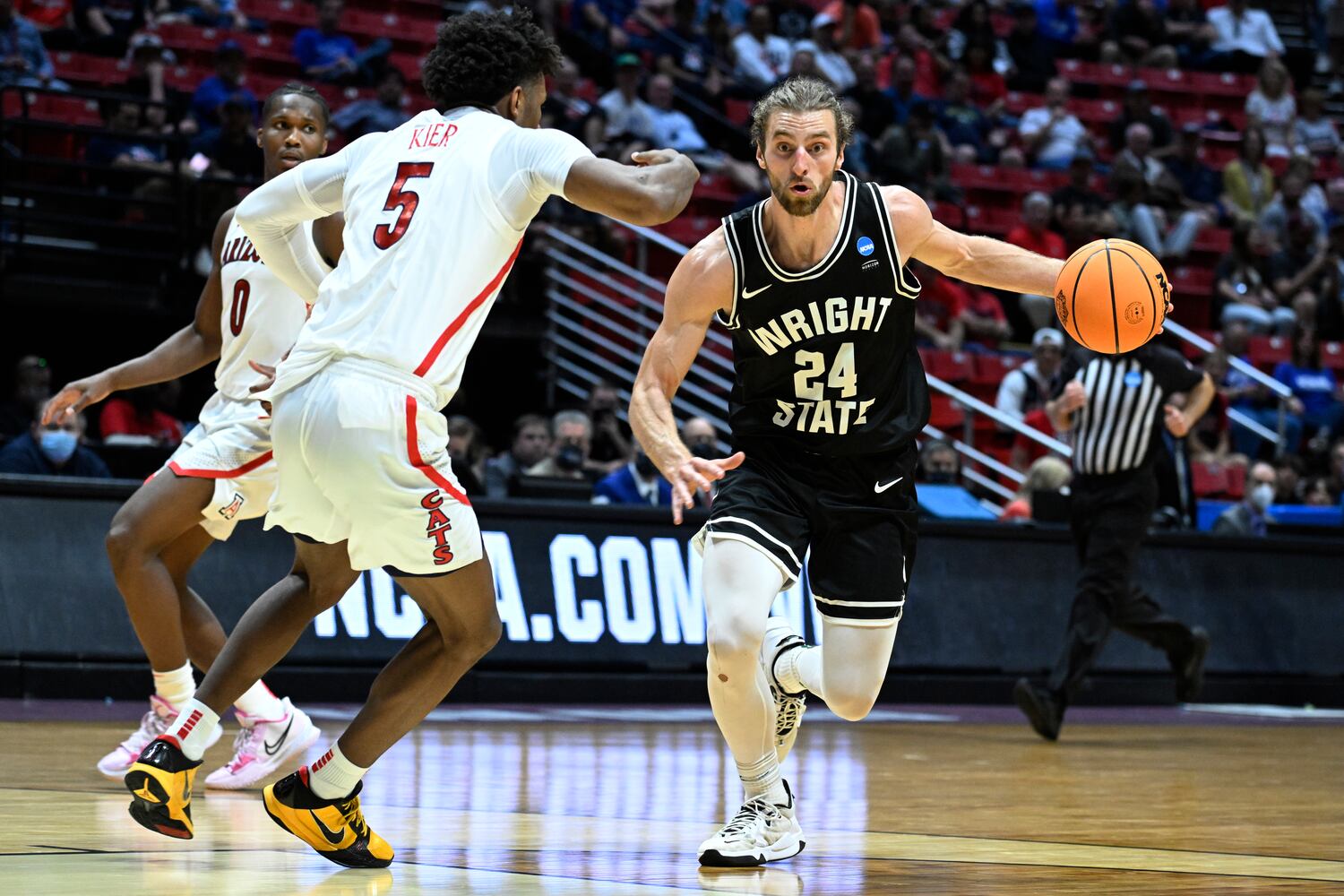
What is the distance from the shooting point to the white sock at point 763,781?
16.8 ft

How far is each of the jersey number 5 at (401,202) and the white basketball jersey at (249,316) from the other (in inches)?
75.3

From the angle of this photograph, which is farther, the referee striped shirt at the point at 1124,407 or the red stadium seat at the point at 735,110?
the red stadium seat at the point at 735,110

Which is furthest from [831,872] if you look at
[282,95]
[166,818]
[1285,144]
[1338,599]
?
[1285,144]

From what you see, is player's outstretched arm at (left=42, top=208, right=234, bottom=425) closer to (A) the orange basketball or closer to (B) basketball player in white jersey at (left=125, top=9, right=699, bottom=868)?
(B) basketball player in white jersey at (left=125, top=9, right=699, bottom=868)

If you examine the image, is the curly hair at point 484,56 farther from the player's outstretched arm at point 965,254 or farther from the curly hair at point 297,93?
the curly hair at point 297,93

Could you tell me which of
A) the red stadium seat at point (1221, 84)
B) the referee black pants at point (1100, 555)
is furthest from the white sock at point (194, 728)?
the red stadium seat at point (1221, 84)

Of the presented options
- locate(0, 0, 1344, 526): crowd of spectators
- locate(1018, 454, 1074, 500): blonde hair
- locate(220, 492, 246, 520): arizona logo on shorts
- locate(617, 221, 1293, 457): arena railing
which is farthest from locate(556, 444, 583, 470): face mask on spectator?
locate(220, 492, 246, 520): arizona logo on shorts

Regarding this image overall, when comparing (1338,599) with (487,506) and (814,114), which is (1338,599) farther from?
(814,114)

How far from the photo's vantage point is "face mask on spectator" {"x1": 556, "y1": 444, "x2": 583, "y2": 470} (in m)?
12.1

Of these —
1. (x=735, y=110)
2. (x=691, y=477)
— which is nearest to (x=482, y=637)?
(x=691, y=477)

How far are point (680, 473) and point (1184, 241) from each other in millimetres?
15432

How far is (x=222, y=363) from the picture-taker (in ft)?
21.2

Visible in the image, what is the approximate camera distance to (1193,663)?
1039 cm

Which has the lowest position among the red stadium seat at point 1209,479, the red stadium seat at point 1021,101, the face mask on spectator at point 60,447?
the red stadium seat at point 1209,479
